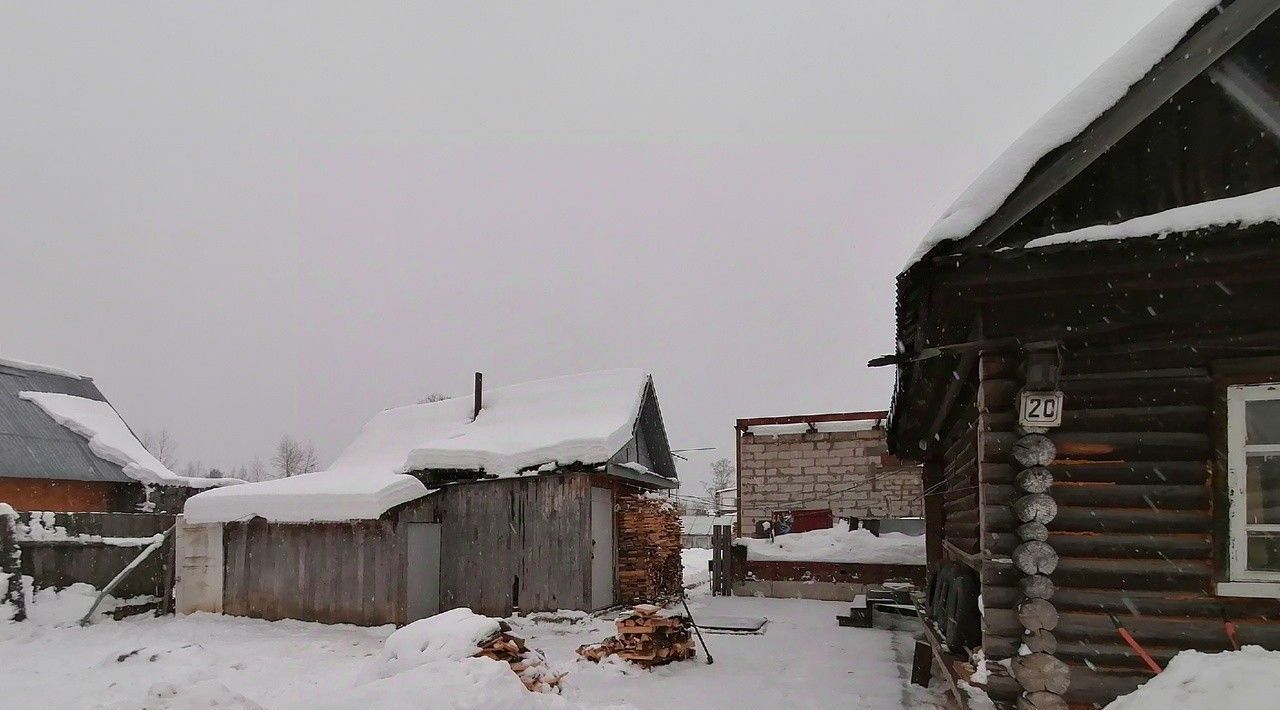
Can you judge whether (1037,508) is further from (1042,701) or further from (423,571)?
(423,571)

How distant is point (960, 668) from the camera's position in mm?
6871

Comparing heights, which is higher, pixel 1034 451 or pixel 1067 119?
pixel 1067 119

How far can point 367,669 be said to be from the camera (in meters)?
8.57

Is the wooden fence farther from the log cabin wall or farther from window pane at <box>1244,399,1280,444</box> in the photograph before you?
window pane at <box>1244,399,1280,444</box>

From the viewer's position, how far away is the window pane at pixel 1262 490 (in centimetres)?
548

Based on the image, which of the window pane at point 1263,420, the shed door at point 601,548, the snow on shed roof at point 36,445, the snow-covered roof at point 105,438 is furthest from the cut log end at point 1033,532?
the snow on shed roof at point 36,445

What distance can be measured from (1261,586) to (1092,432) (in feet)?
4.71

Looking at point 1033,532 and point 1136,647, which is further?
point 1033,532

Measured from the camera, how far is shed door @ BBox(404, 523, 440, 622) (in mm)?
14062

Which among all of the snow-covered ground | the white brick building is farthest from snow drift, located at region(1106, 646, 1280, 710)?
the white brick building

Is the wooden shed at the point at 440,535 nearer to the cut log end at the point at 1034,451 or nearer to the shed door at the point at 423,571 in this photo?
the shed door at the point at 423,571

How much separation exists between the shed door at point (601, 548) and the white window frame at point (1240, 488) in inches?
419

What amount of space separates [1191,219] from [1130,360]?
1.11 m

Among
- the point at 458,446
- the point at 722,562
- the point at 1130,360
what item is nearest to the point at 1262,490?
the point at 1130,360
